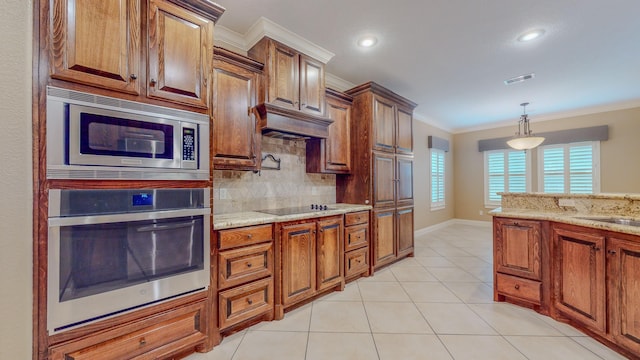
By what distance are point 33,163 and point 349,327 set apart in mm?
2286

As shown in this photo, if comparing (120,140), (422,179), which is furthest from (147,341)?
(422,179)

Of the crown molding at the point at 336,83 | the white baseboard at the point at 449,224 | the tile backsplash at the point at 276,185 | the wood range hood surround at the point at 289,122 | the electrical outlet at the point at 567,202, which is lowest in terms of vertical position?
the white baseboard at the point at 449,224

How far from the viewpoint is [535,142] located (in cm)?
428

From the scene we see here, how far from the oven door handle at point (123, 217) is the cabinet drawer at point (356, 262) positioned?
1746 millimetres

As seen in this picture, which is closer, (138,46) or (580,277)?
(138,46)

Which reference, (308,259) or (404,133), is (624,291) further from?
(404,133)

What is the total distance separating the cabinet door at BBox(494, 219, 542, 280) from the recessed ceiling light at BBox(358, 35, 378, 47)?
2290mm

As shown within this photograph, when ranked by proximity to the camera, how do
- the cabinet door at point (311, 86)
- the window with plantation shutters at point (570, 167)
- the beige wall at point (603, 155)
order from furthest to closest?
1. the window with plantation shutters at point (570, 167)
2. the beige wall at point (603, 155)
3. the cabinet door at point (311, 86)

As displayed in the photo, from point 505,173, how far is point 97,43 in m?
7.50

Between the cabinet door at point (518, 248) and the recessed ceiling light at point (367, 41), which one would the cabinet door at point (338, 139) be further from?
the cabinet door at point (518, 248)

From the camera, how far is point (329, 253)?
261 cm

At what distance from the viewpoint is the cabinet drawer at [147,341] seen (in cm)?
129

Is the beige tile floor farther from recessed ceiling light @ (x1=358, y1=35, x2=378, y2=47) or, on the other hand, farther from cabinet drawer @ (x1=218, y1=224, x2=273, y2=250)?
recessed ceiling light @ (x1=358, y1=35, x2=378, y2=47)

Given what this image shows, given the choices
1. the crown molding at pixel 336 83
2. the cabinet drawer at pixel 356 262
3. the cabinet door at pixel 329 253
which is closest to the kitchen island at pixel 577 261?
the cabinet drawer at pixel 356 262
